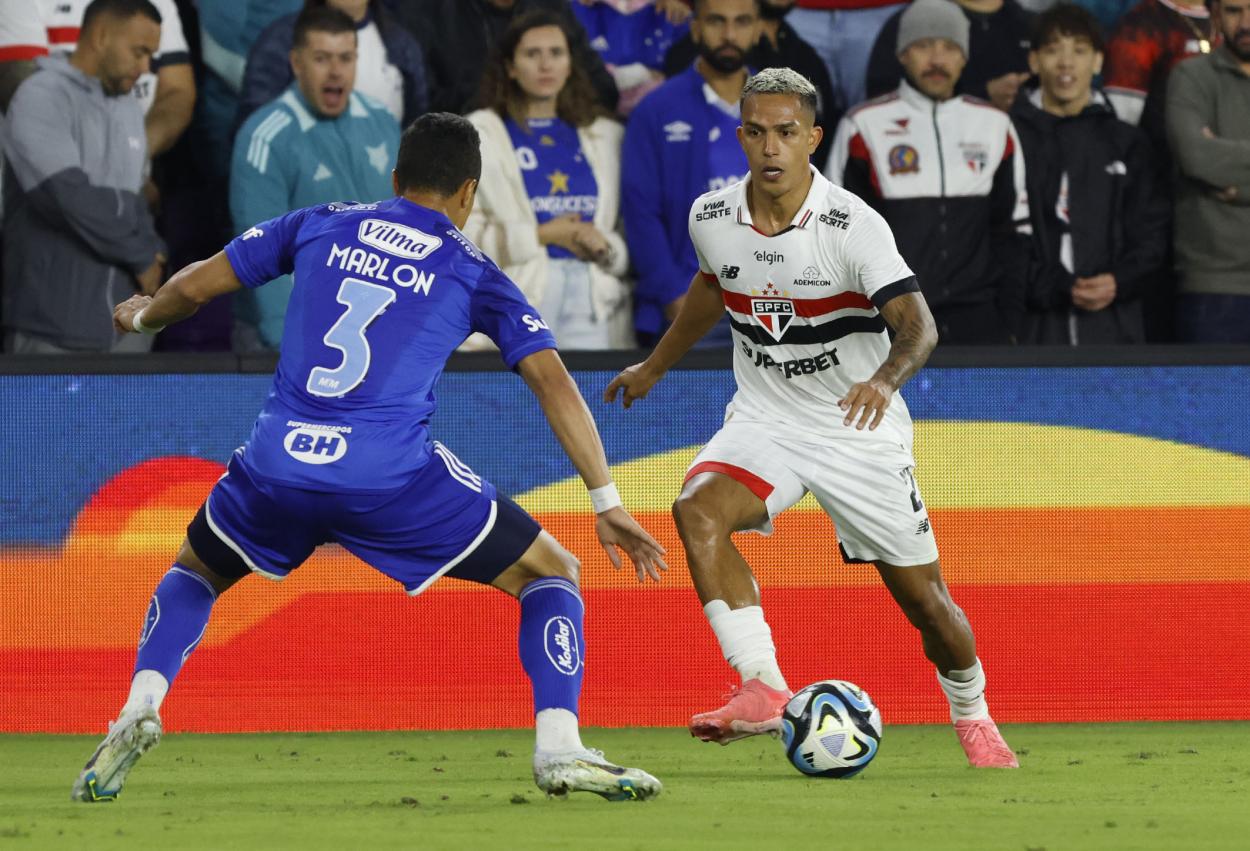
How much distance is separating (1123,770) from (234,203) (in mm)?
4809

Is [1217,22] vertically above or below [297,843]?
above

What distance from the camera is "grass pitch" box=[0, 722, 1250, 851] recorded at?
15.2 ft

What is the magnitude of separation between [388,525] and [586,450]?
62 cm

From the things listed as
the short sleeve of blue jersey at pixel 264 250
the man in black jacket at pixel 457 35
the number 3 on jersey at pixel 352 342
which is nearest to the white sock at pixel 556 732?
the number 3 on jersey at pixel 352 342

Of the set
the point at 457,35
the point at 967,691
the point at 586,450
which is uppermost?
the point at 457,35

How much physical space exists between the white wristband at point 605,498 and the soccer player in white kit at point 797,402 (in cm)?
94

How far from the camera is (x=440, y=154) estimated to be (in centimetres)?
542

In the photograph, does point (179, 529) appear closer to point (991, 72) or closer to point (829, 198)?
point (829, 198)

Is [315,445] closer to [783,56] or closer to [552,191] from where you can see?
[552,191]

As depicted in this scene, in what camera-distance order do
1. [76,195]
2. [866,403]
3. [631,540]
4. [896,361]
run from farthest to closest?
[76,195], [896,361], [866,403], [631,540]

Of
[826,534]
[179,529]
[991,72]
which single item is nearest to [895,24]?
[991,72]

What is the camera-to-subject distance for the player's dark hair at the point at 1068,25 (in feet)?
30.2

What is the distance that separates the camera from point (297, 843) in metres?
4.58

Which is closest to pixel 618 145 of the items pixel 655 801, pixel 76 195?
pixel 76 195
